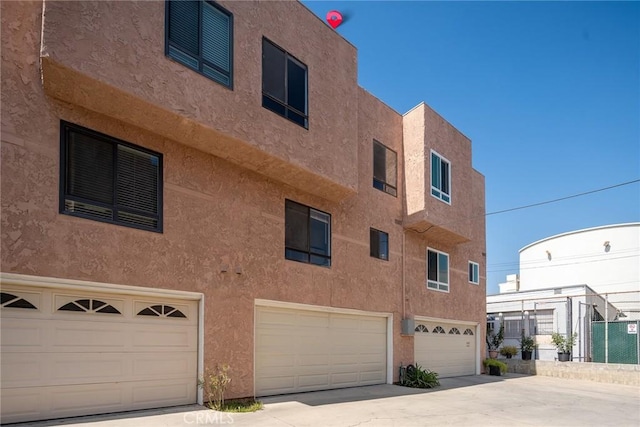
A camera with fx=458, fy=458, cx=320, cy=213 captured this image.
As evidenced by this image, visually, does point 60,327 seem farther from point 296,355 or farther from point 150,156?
point 296,355

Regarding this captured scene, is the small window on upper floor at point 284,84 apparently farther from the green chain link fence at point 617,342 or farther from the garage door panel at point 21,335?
the green chain link fence at point 617,342

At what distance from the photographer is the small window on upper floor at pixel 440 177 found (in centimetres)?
1537

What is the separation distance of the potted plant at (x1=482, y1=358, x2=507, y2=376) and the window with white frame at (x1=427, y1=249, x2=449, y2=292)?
13.6 ft

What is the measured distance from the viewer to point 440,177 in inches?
621

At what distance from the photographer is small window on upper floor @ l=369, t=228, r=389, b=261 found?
1374 centimetres

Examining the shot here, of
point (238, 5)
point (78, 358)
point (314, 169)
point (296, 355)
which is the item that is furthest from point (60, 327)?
point (238, 5)

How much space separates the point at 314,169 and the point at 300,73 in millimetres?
2373

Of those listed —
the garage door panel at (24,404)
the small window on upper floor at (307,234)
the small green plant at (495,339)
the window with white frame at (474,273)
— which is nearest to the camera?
the garage door panel at (24,404)

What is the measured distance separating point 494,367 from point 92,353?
16.0 meters

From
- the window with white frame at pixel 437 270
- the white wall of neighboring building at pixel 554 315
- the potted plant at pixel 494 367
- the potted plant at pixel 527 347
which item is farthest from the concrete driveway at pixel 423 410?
the white wall of neighboring building at pixel 554 315

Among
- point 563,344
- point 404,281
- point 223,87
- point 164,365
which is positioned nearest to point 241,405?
point 164,365

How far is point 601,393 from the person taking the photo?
14242 millimetres

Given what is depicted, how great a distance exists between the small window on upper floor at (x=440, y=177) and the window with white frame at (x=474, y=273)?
448 centimetres

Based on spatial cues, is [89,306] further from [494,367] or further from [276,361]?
[494,367]
